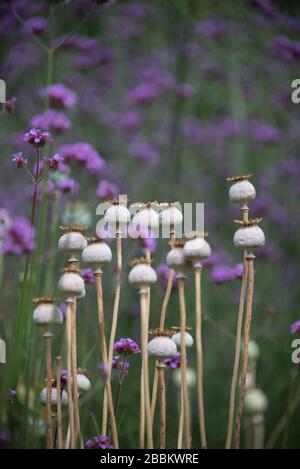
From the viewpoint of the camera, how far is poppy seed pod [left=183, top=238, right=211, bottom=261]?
1.96ft

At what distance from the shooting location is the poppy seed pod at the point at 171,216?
2.14ft

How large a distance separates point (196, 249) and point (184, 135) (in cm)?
144

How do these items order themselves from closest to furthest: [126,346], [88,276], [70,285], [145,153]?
1. [70,285]
2. [126,346]
3. [88,276]
4. [145,153]

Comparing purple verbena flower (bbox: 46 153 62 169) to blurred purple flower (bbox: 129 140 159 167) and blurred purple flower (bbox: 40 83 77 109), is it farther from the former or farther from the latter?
blurred purple flower (bbox: 129 140 159 167)

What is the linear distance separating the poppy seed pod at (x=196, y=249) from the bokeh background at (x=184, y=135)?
0.52 metres

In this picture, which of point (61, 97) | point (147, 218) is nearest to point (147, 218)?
point (147, 218)

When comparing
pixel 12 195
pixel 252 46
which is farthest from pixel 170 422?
pixel 252 46

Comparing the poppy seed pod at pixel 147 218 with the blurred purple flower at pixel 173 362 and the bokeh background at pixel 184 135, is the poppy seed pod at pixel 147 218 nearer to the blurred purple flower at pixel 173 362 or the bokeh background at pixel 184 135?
the blurred purple flower at pixel 173 362

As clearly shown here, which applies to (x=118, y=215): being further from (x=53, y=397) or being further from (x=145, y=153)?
(x=145, y=153)

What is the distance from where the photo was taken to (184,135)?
1998mm

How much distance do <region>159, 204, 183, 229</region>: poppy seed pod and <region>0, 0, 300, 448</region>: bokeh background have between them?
453mm

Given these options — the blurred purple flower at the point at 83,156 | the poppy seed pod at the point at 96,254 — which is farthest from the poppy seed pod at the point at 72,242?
the blurred purple flower at the point at 83,156
